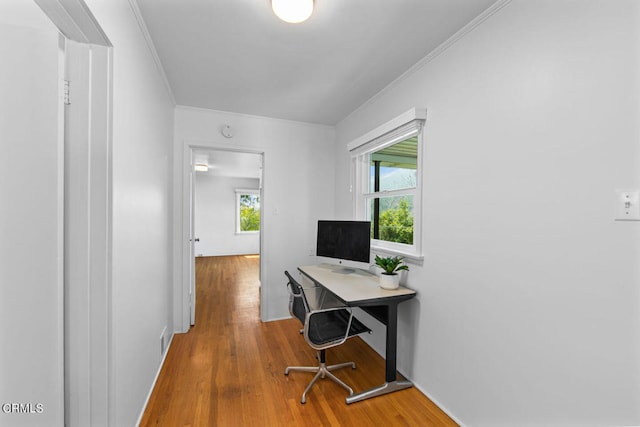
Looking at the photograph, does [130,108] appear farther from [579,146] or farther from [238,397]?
[579,146]

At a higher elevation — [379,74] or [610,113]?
[379,74]

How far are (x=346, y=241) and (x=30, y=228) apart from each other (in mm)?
2081

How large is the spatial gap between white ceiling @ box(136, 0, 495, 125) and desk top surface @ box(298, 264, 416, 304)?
1.72 meters

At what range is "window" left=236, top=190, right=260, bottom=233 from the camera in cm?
804

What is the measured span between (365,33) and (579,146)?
4.30ft

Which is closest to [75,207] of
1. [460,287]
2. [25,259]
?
[25,259]

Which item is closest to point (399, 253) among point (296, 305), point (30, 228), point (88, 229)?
point (296, 305)

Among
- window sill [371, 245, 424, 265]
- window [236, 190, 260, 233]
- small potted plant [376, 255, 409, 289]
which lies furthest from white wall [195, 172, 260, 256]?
small potted plant [376, 255, 409, 289]

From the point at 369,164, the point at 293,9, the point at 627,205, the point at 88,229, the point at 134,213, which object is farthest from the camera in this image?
the point at 369,164

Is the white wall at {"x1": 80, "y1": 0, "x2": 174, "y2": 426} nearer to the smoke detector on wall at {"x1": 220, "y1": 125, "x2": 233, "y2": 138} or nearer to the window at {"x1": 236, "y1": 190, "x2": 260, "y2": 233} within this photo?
the smoke detector on wall at {"x1": 220, "y1": 125, "x2": 233, "y2": 138}

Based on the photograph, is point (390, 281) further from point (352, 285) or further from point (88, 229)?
point (88, 229)

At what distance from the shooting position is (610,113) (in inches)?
41.6

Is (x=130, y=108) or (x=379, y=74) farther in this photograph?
(x=379, y=74)

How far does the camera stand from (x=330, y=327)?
1996 mm
